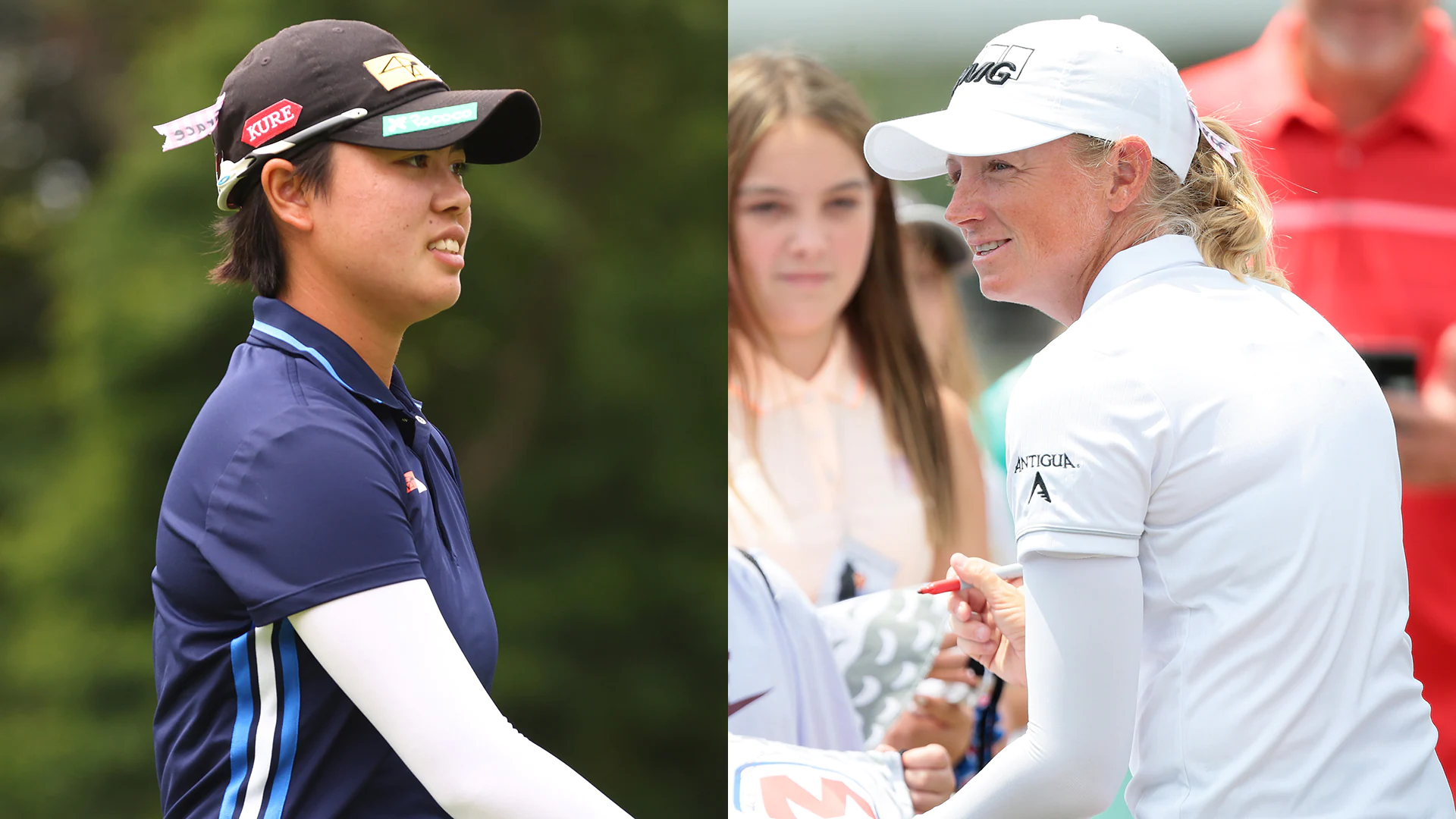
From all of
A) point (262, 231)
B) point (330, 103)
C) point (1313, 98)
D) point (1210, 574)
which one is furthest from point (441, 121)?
point (1313, 98)

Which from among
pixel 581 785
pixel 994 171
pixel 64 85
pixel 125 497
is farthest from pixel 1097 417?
pixel 64 85

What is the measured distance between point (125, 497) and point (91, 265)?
103 centimetres

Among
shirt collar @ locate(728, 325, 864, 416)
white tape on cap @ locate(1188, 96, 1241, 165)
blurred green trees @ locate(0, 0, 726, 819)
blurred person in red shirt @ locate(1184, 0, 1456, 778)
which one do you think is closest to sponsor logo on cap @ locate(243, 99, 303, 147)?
white tape on cap @ locate(1188, 96, 1241, 165)

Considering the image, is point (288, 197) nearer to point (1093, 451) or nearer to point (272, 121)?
point (272, 121)

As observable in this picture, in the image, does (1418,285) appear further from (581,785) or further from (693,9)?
(693,9)

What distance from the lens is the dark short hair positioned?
160cm

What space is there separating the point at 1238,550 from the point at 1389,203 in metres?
1.13

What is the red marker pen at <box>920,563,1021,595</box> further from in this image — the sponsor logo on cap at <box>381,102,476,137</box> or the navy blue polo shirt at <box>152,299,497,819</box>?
the sponsor logo on cap at <box>381,102,476,137</box>

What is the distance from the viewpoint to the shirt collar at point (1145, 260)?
5.08 ft

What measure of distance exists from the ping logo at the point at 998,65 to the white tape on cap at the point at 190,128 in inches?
34.0

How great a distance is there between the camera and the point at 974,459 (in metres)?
2.56

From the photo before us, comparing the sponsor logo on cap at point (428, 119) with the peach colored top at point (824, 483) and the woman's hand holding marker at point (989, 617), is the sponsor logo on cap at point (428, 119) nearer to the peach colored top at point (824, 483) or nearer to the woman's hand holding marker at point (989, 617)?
the woman's hand holding marker at point (989, 617)

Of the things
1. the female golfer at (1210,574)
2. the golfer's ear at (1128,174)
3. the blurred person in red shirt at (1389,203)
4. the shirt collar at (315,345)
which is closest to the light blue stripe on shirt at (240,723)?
the shirt collar at (315,345)

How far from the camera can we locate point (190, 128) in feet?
5.64
